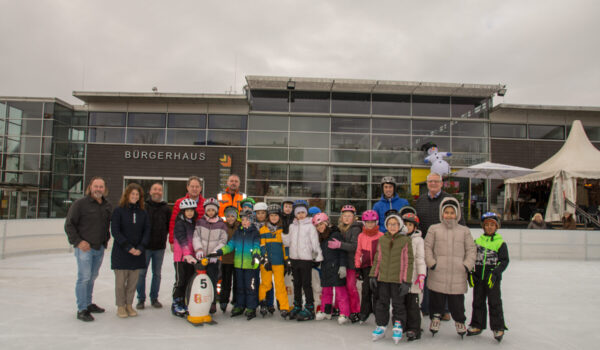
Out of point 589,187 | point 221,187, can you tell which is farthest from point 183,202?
point 589,187

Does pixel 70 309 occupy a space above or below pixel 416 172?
below

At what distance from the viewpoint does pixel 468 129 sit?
719 inches

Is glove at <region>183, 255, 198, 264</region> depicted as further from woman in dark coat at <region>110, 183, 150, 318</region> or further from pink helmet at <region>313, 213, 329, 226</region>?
pink helmet at <region>313, 213, 329, 226</region>

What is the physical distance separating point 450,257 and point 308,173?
13.5 metres

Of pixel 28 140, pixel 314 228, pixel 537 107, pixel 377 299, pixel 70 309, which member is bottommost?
pixel 70 309

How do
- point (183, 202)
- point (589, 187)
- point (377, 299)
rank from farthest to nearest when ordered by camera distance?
point (589, 187) < point (183, 202) < point (377, 299)

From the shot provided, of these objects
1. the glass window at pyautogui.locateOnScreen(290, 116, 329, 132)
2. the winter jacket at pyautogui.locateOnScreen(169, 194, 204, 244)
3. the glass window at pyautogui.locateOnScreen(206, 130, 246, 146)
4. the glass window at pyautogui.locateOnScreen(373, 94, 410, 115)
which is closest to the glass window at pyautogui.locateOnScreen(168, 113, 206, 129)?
the glass window at pyautogui.locateOnScreen(206, 130, 246, 146)

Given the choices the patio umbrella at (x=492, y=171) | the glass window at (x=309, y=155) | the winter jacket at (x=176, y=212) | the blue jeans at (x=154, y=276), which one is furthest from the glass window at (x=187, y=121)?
the blue jeans at (x=154, y=276)

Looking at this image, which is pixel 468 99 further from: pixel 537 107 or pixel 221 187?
pixel 221 187

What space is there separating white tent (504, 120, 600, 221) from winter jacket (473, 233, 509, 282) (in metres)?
10.5

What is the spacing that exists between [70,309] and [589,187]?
17.4 meters

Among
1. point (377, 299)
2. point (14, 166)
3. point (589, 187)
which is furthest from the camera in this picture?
point (14, 166)

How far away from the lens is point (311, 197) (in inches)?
690

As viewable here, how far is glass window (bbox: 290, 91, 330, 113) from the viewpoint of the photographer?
59.5 feet
